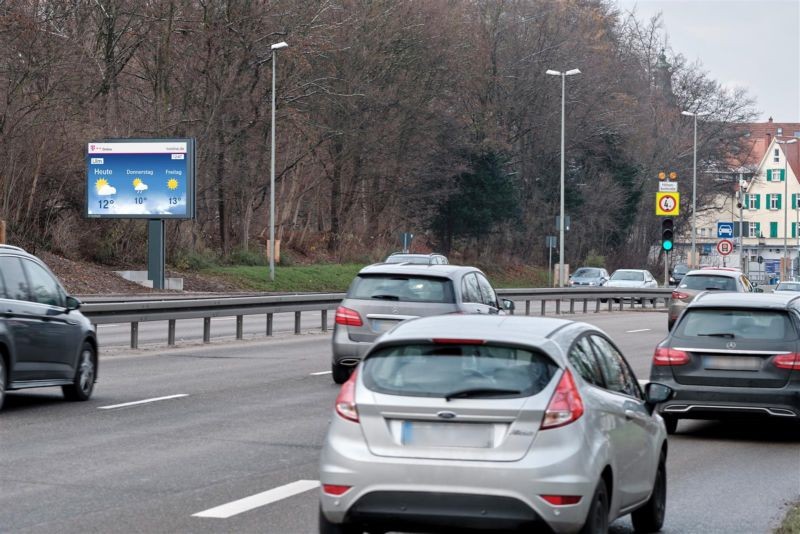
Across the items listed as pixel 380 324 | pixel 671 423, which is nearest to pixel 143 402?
pixel 380 324

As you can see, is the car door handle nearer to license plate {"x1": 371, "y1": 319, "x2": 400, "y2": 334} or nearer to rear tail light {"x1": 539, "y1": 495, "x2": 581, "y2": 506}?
rear tail light {"x1": 539, "y1": 495, "x2": 581, "y2": 506}

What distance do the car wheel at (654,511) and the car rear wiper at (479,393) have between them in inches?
68.3

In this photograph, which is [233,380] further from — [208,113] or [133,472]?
[208,113]

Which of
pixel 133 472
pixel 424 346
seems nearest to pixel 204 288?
pixel 133 472

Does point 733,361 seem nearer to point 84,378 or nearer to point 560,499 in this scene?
point 84,378

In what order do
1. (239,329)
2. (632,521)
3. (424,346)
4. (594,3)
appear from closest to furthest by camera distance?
(424,346)
(632,521)
(239,329)
(594,3)

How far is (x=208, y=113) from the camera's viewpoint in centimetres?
5106

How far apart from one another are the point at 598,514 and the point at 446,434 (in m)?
0.86

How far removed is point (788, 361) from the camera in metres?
13.5

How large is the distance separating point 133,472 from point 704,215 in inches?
3102

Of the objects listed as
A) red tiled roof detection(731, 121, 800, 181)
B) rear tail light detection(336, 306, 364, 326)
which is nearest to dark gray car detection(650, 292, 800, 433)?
rear tail light detection(336, 306, 364, 326)

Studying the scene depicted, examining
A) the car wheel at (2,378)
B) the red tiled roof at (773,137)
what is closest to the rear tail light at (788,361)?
the car wheel at (2,378)

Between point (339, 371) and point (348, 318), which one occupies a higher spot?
point (348, 318)

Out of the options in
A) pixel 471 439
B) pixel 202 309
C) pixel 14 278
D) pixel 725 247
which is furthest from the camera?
pixel 725 247
